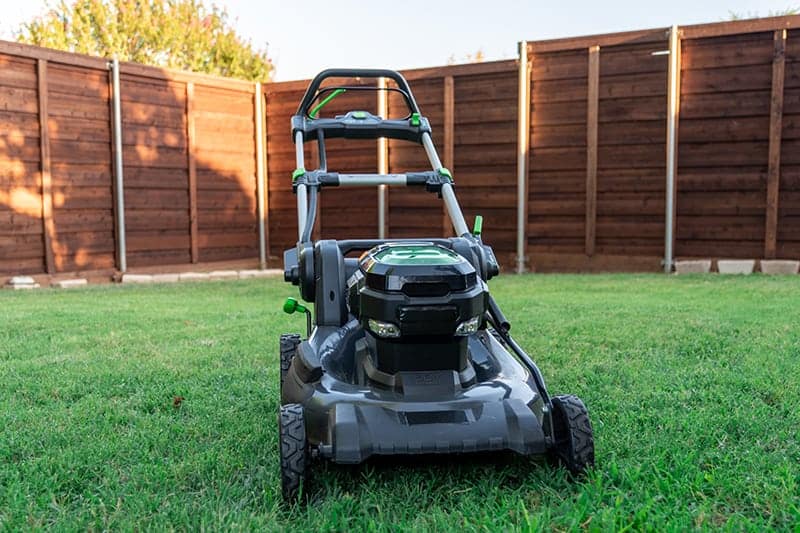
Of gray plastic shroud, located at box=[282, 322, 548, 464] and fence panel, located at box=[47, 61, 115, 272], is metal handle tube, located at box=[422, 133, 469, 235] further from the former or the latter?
fence panel, located at box=[47, 61, 115, 272]

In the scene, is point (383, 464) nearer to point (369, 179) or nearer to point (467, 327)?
point (467, 327)

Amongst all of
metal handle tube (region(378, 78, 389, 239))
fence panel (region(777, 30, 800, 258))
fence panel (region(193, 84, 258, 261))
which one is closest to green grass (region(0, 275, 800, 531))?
fence panel (region(777, 30, 800, 258))

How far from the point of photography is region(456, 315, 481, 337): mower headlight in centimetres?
206

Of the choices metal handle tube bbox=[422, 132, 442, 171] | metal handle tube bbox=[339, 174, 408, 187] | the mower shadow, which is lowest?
the mower shadow

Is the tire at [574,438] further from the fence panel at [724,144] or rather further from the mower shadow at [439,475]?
the fence panel at [724,144]

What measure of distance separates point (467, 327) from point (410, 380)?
24cm

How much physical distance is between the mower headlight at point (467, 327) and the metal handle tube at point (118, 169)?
891 centimetres

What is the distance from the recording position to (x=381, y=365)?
85.3 inches

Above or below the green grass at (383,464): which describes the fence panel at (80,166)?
above

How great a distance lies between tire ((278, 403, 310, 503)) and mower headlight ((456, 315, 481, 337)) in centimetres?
53

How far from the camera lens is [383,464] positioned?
2.23 metres

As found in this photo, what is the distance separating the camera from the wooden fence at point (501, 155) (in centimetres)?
877


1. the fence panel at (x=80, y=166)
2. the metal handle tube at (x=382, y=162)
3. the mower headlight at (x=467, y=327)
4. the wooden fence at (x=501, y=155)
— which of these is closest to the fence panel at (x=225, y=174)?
the wooden fence at (x=501, y=155)

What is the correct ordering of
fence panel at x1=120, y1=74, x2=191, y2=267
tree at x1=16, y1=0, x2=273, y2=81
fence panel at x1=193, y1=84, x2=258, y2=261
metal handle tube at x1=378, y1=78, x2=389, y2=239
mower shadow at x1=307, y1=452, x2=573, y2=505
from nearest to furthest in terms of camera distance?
mower shadow at x1=307, y1=452, x2=573, y2=505 → fence panel at x1=120, y1=74, x2=191, y2=267 → metal handle tube at x1=378, y1=78, x2=389, y2=239 → fence panel at x1=193, y1=84, x2=258, y2=261 → tree at x1=16, y1=0, x2=273, y2=81
